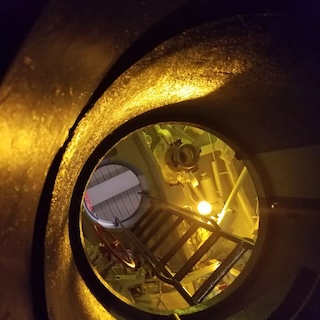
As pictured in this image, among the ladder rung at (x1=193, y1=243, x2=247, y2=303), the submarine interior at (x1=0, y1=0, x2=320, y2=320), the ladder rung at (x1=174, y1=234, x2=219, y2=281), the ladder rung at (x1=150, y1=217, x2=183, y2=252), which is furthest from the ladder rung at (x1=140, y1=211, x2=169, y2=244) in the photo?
the ladder rung at (x1=193, y1=243, x2=247, y2=303)

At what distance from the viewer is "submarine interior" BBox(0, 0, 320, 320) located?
0.64 metres

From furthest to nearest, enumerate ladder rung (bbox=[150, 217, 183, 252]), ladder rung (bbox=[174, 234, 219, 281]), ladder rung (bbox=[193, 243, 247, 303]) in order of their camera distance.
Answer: ladder rung (bbox=[150, 217, 183, 252])
ladder rung (bbox=[174, 234, 219, 281])
ladder rung (bbox=[193, 243, 247, 303])

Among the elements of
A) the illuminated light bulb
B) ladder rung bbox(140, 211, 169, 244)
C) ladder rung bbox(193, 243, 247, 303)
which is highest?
the illuminated light bulb

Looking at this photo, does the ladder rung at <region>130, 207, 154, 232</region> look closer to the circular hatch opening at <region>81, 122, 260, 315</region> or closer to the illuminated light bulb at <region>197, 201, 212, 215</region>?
the circular hatch opening at <region>81, 122, 260, 315</region>

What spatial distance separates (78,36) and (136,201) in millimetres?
4608

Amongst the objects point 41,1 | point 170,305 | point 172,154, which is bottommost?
point 170,305

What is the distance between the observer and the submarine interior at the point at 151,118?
0.64 m

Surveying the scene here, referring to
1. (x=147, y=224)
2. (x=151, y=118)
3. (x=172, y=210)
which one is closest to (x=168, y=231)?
(x=172, y=210)

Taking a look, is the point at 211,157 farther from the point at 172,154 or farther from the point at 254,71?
the point at 254,71

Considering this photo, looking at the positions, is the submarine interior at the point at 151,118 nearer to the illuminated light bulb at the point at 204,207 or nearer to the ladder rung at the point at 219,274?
the ladder rung at the point at 219,274

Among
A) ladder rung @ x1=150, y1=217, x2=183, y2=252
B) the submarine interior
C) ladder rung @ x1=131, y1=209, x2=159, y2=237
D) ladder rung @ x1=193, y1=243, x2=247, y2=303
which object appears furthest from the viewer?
ladder rung @ x1=131, y1=209, x2=159, y2=237

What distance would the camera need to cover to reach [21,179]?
68cm

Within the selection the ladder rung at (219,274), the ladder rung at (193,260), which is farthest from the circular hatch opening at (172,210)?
the ladder rung at (219,274)

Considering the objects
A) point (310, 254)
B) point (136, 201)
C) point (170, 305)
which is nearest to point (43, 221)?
point (310, 254)
